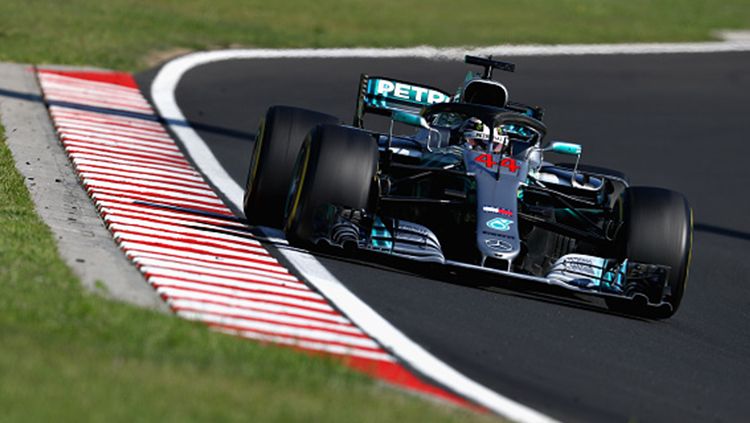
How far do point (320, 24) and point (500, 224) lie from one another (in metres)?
18.6

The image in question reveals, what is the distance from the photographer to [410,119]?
12.1 meters

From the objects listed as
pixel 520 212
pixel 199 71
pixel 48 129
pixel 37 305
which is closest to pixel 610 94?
pixel 199 71

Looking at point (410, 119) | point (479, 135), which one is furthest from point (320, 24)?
point (479, 135)

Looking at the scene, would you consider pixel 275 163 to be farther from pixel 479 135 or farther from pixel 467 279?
pixel 467 279

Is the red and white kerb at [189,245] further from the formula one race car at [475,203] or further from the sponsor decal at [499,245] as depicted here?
the sponsor decal at [499,245]

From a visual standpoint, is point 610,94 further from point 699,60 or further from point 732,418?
point 732,418

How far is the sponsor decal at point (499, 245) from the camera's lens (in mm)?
9930

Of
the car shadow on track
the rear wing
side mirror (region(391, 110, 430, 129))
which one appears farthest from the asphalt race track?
the rear wing

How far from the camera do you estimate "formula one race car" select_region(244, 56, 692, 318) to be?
10.1m

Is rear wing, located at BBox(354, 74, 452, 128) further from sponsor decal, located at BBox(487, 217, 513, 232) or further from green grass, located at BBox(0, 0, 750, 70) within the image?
green grass, located at BBox(0, 0, 750, 70)

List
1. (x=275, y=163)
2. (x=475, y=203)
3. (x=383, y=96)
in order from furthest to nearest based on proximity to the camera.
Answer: (x=383, y=96), (x=275, y=163), (x=475, y=203)

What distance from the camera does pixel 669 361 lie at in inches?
360

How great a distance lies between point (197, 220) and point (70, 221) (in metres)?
1.28

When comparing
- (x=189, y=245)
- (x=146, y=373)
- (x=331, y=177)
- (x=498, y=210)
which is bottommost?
(x=189, y=245)
